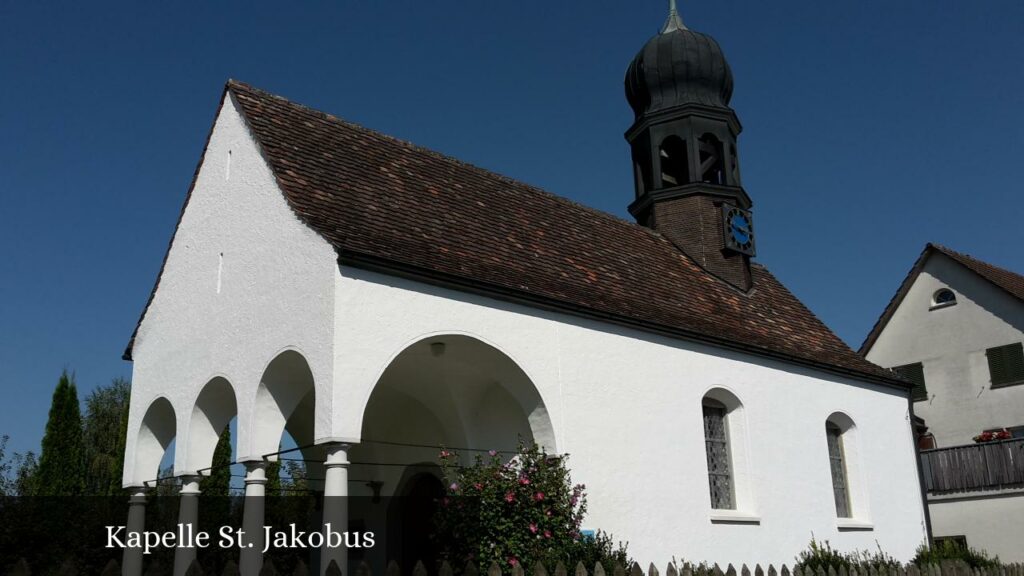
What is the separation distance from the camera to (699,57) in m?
20.1

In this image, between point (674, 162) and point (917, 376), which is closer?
point (674, 162)

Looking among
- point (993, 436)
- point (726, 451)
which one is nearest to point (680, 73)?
point (726, 451)

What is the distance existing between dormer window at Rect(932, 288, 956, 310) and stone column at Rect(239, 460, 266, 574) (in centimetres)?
2062

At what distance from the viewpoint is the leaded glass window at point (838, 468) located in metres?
16.8

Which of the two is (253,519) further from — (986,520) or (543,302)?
(986,520)

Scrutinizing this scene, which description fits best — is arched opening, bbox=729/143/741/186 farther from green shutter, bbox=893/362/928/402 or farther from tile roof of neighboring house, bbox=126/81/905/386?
green shutter, bbox=893/362/928/402

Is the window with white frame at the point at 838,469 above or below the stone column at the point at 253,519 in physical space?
above

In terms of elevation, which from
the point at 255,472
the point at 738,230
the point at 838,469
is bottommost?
the point at 255,472

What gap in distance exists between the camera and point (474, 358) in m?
11.9

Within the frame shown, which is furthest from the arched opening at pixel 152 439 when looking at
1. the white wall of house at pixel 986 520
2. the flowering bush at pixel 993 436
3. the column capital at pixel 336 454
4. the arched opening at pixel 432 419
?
the flowering bush at pixel 993 436

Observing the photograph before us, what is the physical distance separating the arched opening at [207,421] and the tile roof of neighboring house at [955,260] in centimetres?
1982

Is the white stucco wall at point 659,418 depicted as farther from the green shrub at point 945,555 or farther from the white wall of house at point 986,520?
the white wall of house at point 986,520

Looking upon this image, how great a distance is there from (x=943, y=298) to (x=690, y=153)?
34.4ft

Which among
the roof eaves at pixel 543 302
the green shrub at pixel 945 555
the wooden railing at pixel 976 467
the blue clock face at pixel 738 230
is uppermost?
the blue clock face at pixel 738 230
